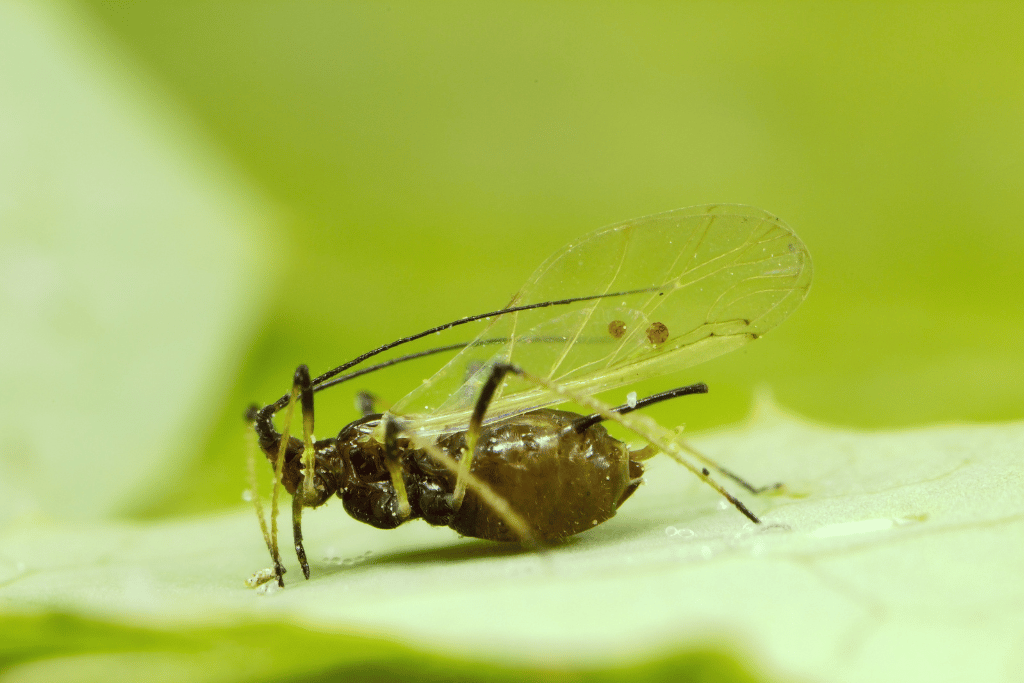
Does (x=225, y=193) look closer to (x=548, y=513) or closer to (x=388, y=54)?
(x=388, y=54)

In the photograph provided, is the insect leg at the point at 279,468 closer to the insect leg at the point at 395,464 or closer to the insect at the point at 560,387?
the insect at the point at 560,387

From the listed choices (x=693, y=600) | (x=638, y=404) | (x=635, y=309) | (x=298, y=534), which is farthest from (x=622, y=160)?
(x=693, y=600)

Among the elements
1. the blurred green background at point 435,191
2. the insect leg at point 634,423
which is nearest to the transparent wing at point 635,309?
the insect leg at point 634,423

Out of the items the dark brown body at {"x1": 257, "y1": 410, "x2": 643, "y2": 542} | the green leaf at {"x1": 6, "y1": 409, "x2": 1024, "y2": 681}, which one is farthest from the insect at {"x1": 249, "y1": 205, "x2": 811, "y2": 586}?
the green leaf at {"x1": 6, "y1": 409, "x2": 1024, "y2": 681}


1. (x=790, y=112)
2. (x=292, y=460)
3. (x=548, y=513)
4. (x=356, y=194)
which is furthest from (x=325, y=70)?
(x=548, y=513)

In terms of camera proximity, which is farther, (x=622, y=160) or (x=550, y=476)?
(x=622, y=160)

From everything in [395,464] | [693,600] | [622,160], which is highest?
[622,160]

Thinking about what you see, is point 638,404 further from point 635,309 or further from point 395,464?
point 395,464
